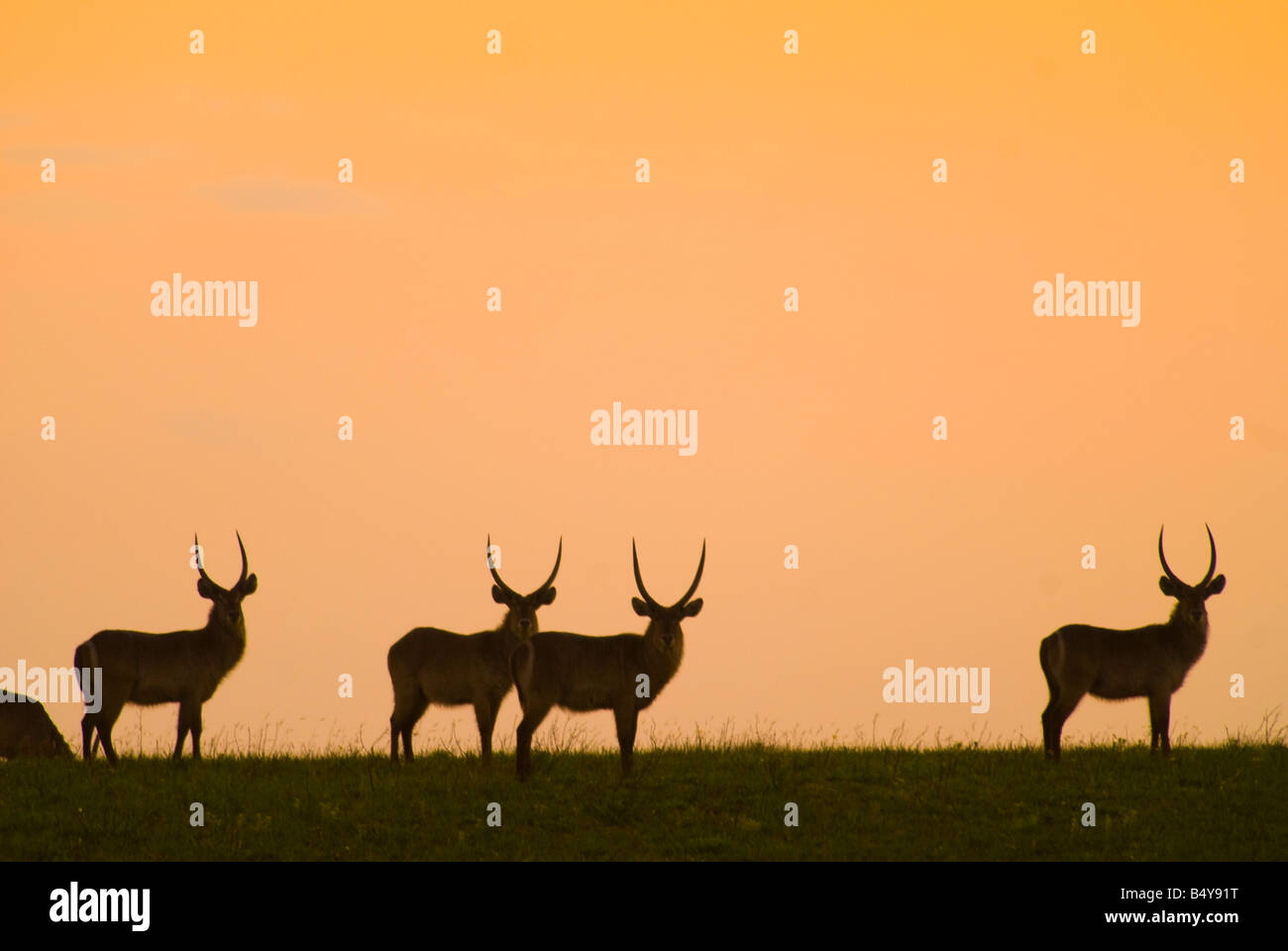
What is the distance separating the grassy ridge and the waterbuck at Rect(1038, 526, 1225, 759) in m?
0.46

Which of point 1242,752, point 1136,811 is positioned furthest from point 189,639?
point 1242,752

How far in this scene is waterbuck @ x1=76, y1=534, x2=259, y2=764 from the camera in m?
16.2

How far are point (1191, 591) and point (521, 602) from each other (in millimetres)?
6786

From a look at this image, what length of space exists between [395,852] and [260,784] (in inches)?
85.0

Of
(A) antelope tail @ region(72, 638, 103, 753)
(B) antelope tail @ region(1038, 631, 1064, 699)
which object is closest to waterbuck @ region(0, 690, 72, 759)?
(A) antelope tail @ region(72, 638, 103, 753)

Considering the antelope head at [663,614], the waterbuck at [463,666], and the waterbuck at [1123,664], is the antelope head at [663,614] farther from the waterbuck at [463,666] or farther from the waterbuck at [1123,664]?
the waterbuck at [1123,664]

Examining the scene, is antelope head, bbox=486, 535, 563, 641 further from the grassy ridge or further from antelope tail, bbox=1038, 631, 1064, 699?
antelope tail, bbox=1038, 631, 1064, 699

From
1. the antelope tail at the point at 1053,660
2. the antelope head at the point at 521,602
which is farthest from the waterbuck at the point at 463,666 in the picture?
the antelope tail at the point at 1053,660

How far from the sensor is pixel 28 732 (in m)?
17.4

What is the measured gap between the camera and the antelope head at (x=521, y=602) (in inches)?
626

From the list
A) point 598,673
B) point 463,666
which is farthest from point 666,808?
point 463,666

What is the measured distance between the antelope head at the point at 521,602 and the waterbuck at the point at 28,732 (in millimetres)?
5038

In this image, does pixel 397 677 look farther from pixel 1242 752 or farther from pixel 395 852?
pixel 1242 752

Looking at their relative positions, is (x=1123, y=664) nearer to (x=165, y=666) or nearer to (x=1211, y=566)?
(x=1211, y=566)
